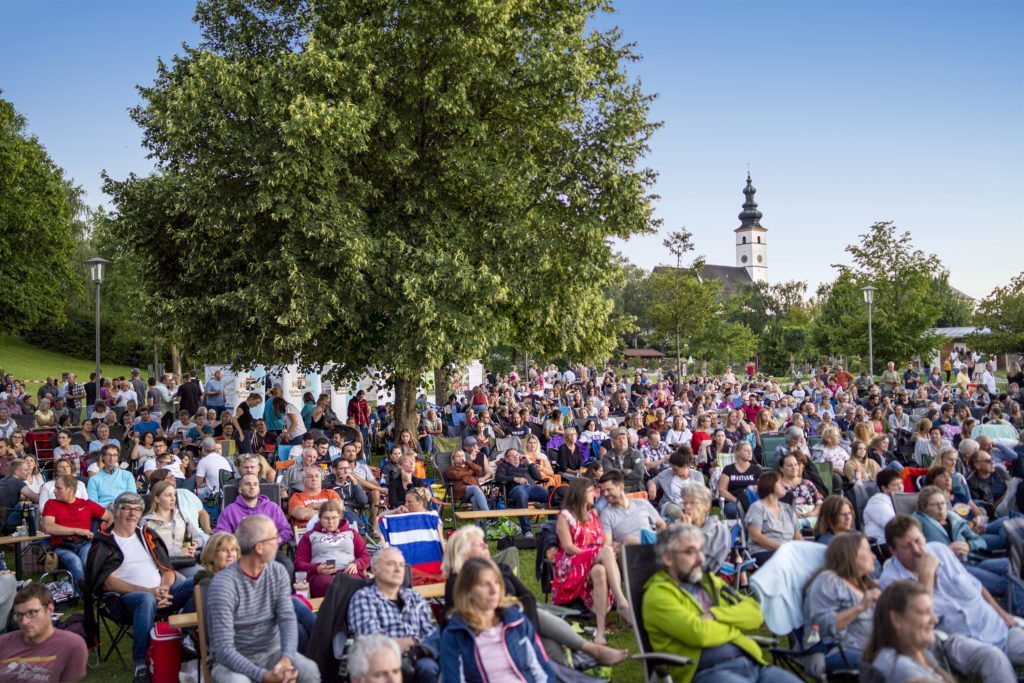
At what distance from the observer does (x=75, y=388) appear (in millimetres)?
24438

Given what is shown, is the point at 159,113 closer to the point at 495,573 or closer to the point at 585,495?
the point at 585,495

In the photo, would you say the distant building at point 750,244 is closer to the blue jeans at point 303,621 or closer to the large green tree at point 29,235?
the large green tree at point 29,235

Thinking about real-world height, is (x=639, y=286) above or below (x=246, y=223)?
above

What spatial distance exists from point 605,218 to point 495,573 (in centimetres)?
1178

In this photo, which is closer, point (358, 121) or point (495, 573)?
point (495, 573)

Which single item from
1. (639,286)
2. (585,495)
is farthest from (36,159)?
(639,286)

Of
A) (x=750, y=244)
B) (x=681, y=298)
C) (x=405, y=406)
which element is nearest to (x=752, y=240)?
(x=750, y=244)

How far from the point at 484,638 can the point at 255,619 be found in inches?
55.3

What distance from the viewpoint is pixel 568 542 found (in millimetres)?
6621

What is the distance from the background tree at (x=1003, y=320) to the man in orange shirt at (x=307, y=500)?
28811 millimetres

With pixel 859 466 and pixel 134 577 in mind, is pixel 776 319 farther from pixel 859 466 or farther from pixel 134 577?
pixel 134 577

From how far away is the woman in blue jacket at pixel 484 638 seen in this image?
4375 mm

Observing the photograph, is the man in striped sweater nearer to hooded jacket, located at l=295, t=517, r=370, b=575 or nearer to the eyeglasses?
the eyeglasses

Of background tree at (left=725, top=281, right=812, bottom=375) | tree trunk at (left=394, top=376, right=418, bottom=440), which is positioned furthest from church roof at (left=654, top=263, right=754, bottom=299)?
tree trunk at (left=394, top=376, right=418, bottom=440)
